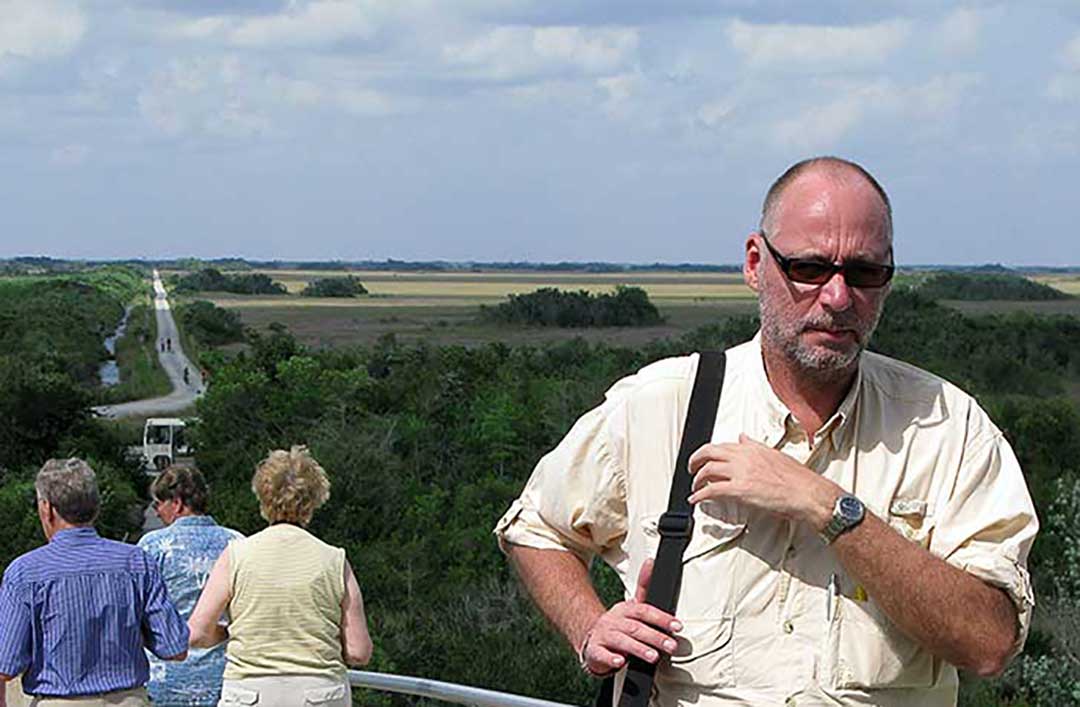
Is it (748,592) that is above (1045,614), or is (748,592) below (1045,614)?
above

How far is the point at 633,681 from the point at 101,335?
5809 inches

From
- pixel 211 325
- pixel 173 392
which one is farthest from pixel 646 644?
pixel 211 325

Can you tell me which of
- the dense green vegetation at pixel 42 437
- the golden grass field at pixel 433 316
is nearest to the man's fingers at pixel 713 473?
the dense green vegetation at pixel 42 437

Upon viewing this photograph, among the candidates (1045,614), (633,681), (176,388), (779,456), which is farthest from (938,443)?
(176,388)

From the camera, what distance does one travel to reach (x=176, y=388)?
370 ft

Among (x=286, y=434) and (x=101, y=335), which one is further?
(x=101, y=335)

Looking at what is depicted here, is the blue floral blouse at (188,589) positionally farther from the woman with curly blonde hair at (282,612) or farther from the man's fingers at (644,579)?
the man's fingers at (644,579)

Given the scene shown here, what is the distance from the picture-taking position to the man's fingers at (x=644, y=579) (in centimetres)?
229

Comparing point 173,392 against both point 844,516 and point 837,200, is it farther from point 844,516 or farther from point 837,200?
point 844,516

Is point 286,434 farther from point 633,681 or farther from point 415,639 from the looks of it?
point 633,681

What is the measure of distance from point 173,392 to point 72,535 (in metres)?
108

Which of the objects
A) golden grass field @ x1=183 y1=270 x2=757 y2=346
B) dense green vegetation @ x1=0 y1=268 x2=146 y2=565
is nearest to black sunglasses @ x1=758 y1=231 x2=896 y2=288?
dense green vegetation @ x1=0 y1=268 x2=146 y2=565

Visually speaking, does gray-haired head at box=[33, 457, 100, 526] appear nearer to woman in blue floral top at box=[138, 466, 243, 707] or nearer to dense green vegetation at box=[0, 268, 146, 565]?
woman in blue floral top at box=[138, 466, 243, 707]

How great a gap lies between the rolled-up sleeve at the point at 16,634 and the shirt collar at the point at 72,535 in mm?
170
